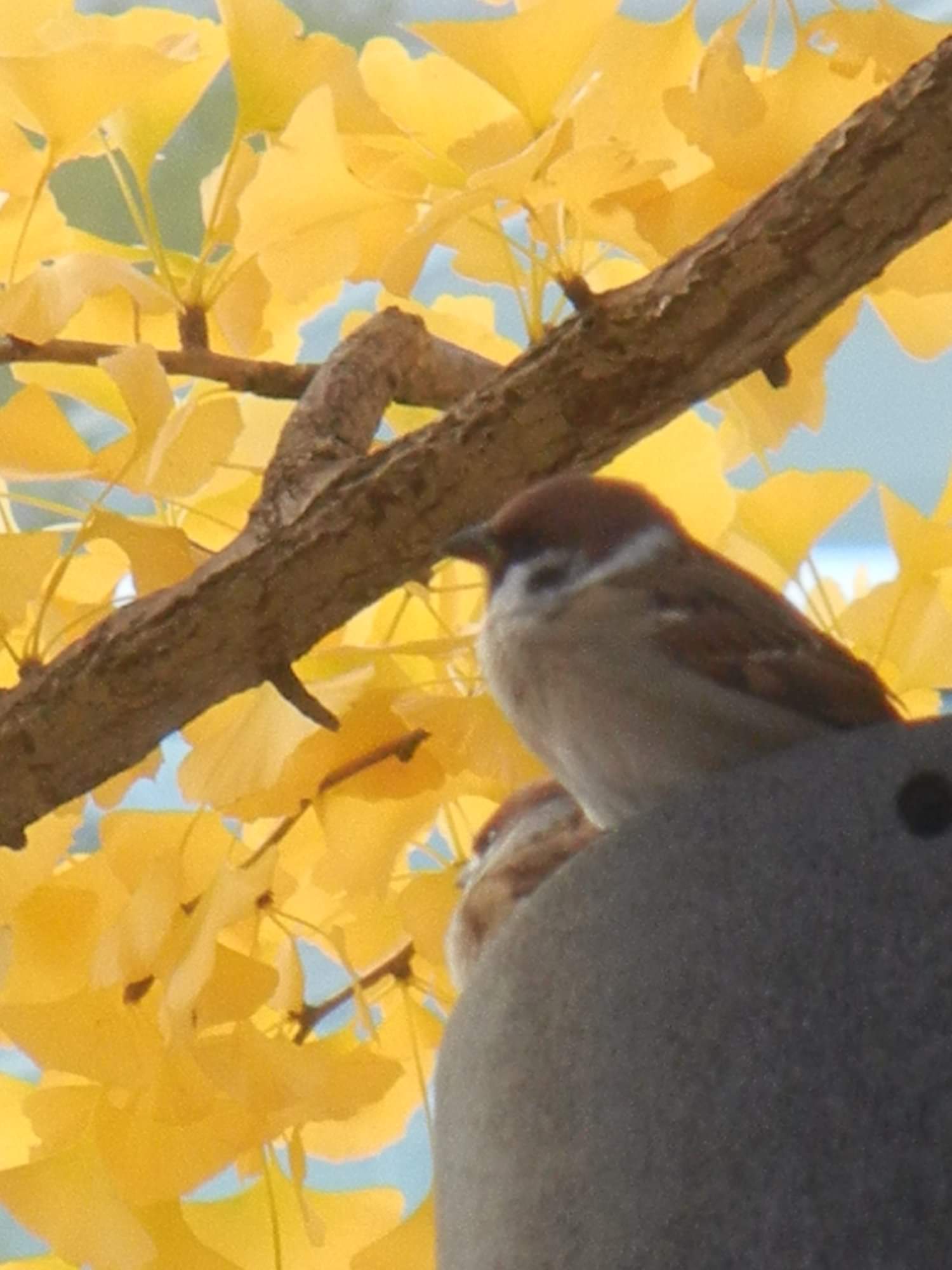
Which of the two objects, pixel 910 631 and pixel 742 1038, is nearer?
pixel 742 1038

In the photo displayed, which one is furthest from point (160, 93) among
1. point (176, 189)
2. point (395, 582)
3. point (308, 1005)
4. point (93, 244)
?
point (176, 189)

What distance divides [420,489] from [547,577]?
55 mm

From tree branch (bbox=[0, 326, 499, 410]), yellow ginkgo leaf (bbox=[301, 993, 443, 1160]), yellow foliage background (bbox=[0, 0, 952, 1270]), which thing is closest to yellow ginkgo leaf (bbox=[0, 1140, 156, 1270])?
yellow foliage background (bbox=[0, 0, 952, 1270])

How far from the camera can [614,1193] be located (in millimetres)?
336

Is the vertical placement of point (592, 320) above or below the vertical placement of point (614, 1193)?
above

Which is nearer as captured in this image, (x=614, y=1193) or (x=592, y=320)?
(x=614, y=1193)

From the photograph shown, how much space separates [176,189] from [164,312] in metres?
0.81

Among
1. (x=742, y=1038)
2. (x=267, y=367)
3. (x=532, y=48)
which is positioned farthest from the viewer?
(x=267, y=367)

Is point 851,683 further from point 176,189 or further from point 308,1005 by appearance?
point 176,189

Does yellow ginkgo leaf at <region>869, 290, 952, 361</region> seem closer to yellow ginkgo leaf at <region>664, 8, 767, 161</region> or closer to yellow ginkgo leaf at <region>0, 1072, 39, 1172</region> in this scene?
yellow ginkgo leaf at <region>664, 8, 767, 161</region>

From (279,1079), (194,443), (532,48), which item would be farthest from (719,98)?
(279,1079)

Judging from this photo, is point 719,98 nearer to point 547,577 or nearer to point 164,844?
point 547,577

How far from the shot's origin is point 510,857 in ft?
1.71

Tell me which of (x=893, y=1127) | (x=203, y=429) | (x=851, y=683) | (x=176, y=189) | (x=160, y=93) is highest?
(x=176, y=189)
